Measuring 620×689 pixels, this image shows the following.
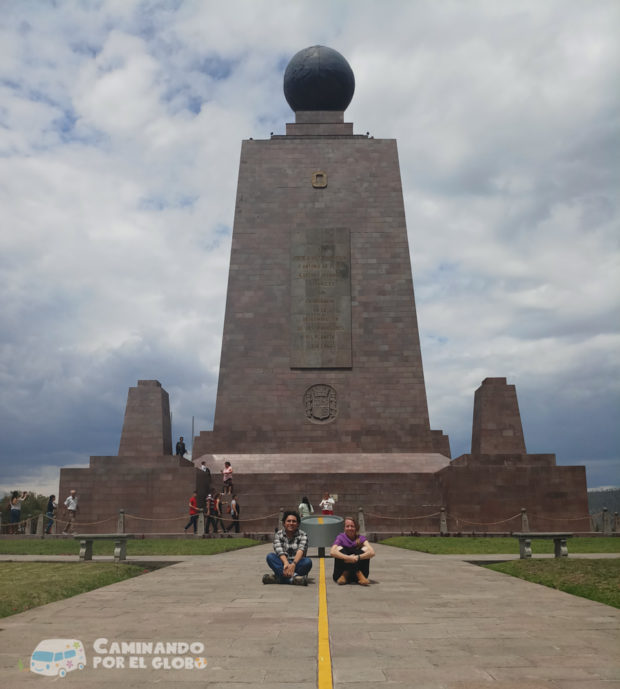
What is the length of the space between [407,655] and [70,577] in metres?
6.61

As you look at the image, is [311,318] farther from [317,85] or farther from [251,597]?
[251,597]

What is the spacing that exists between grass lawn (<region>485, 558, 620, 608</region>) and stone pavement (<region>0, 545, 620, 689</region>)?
1.02ft

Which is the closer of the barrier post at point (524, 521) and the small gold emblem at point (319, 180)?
the barrier post at point (524, 521)

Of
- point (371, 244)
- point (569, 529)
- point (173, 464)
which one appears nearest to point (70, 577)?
point (173, 464)

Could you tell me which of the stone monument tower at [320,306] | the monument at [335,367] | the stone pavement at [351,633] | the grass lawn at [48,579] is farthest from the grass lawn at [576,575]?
the stone monument tower at [320,306]

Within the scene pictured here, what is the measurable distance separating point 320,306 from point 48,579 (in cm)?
1949

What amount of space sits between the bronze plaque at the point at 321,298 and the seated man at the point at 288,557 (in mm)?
18225

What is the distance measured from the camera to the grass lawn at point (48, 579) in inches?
301

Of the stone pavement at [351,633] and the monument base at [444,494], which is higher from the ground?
the monument base at [444,494]

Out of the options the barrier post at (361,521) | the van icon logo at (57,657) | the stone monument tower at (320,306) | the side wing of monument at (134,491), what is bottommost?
the van icon logo at (57,657)

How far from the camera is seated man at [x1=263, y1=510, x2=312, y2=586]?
356 inches

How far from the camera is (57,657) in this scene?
484 cm

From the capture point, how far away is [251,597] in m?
7.93

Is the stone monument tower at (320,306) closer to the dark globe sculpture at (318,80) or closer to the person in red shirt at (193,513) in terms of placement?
the dark globe sculpture at (318,80)
